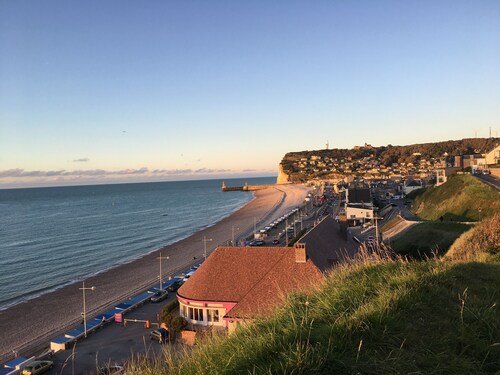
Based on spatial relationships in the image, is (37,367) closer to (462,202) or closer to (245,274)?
(245,274)

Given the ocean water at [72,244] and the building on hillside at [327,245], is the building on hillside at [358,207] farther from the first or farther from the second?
the ocean water at [72,244]

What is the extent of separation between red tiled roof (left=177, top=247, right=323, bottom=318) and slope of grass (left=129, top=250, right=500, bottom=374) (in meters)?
13.8

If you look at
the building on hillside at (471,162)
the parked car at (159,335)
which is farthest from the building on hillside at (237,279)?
the building on hillside at (471,162)

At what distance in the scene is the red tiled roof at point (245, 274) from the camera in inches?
825

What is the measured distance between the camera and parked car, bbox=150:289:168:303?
29906 millimetres

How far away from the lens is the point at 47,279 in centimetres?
4109

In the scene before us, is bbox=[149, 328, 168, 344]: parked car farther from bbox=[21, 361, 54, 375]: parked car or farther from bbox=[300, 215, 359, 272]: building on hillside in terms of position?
bbox=[300, 215, 359, 272]: building on hillside

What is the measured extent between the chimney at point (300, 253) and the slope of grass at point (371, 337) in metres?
15.0

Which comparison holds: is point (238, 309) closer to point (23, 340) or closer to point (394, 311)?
point (394, 311)

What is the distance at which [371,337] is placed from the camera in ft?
15.4

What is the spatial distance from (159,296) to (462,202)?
32544mm

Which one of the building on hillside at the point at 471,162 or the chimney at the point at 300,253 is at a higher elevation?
the building on hillside at the point at 471,162

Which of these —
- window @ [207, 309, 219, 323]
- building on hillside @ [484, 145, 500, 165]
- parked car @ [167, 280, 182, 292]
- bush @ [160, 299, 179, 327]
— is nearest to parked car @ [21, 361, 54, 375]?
bush @ [160, 299, 179, 327]

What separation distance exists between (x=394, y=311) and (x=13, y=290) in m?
41.8
